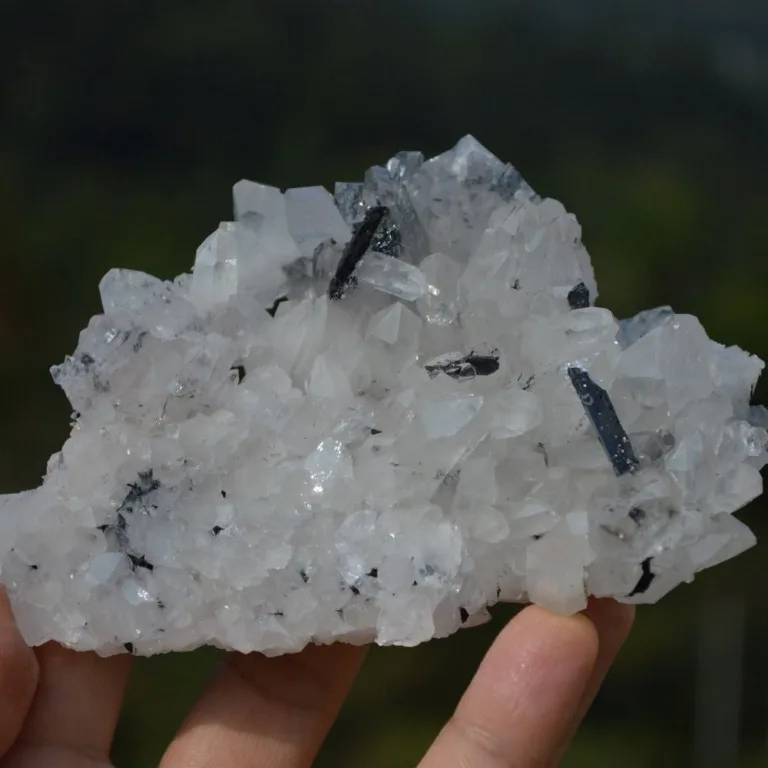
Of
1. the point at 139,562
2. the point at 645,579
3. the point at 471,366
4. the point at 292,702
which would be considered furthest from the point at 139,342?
the point at 645,579

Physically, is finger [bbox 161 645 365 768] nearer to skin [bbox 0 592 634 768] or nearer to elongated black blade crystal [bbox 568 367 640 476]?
skin [bbox 0 592 634 768]

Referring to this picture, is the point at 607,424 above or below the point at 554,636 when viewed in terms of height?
above

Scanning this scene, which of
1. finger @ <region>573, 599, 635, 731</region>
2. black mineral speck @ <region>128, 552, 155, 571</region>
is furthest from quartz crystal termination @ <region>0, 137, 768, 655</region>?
finger @ <region>573, 599, 635, 731</region>

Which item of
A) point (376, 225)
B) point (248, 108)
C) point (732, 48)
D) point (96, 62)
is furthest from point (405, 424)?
point (732, 48)

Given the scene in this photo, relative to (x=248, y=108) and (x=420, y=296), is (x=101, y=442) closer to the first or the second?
(x=420, y=296)

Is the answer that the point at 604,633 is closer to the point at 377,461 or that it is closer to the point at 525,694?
the point at 525,694

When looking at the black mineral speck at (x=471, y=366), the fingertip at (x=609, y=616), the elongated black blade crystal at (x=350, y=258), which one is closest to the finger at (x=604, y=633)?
the fingertip at (x=609, y=616)
